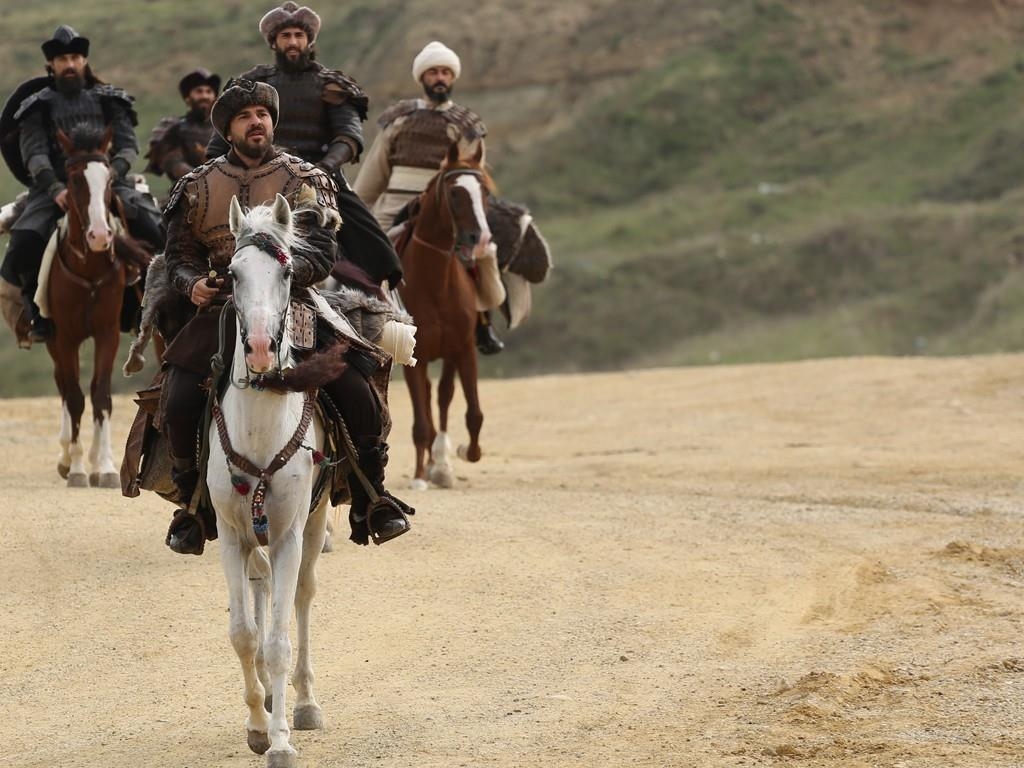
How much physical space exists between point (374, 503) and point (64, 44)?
25.3 ft

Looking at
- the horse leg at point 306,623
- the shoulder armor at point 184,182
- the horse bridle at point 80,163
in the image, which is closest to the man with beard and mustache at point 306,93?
the horse bridle at point 80,163

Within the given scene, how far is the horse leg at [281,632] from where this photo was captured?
26.5 feet

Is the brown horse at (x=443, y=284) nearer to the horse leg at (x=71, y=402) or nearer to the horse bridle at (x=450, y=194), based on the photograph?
the horse bridle at (x=450, y=194)

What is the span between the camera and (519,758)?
8344 mm

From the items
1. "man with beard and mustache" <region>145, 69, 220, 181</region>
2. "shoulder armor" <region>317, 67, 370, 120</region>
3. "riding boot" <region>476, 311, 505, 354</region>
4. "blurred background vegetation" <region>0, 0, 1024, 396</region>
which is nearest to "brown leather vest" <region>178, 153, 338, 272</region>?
"shoulder armor" <region>317, 67, 370, 120</region>

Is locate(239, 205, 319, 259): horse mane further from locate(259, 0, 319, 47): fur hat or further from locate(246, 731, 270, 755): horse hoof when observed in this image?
locate(259, 0, 319, 47): fur hat

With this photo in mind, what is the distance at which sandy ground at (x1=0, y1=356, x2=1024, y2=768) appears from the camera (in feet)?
28.5

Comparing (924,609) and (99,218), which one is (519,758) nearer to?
(924,609)

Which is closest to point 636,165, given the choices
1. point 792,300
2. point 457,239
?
point 792,300

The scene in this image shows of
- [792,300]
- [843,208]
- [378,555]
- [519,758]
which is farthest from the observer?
[843,208]

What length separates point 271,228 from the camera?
8039 mm

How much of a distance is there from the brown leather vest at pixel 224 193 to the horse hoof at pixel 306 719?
2055 millimetres

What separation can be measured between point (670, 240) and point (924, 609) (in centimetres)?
2873

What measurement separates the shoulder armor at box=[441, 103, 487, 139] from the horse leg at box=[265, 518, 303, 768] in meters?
7.81
